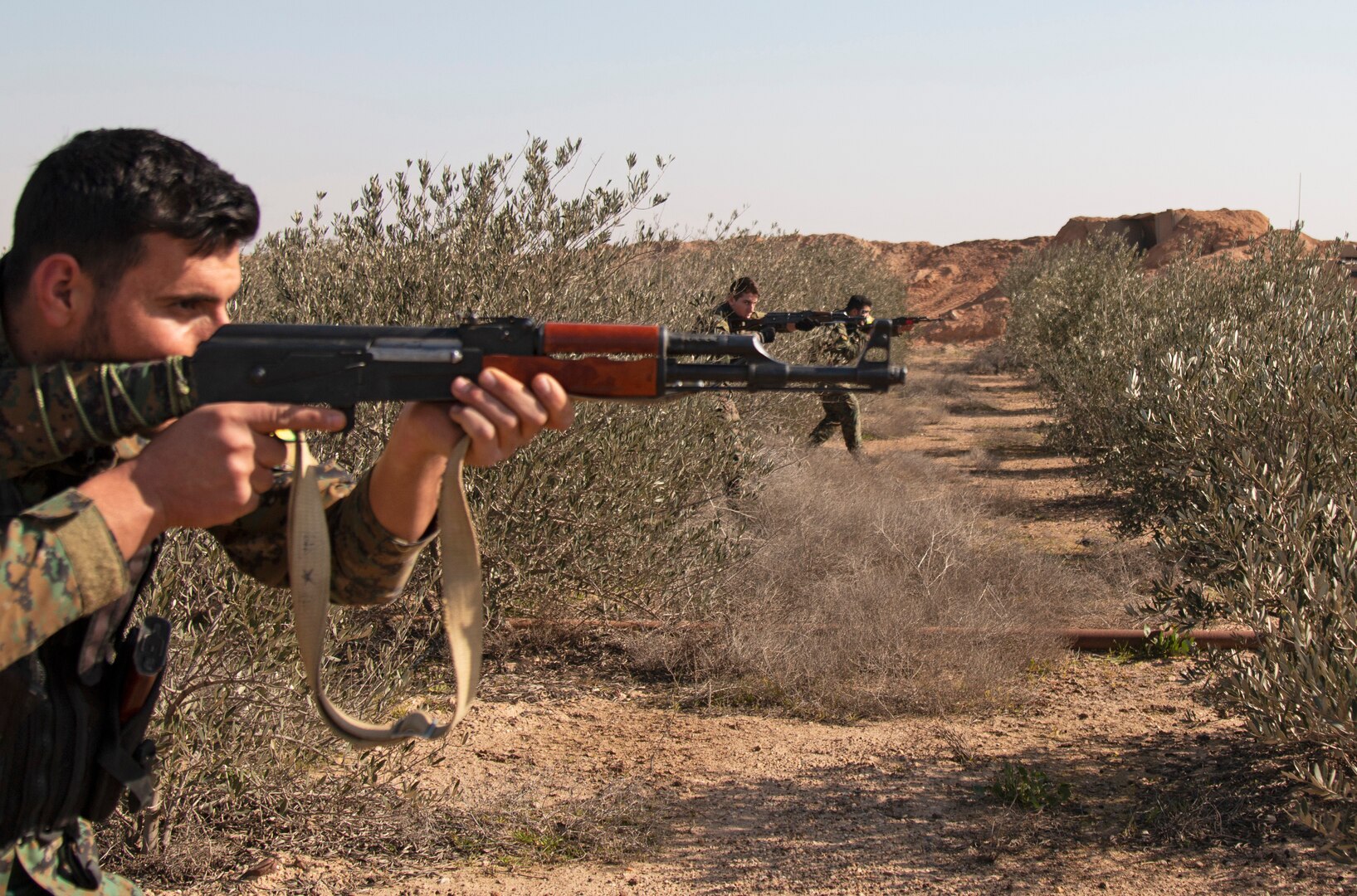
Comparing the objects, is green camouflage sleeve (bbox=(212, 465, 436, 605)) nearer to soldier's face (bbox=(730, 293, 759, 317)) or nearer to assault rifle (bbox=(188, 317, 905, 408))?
assault rifle (bbox=(188, 317, 905, 408))

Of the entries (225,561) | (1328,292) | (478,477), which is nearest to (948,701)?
(478,477)

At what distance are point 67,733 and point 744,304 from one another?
24.3ft

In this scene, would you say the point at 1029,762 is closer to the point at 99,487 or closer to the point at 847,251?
the point at 99,487

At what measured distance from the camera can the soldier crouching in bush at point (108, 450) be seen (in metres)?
1.51

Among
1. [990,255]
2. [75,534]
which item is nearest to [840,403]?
[75,534]

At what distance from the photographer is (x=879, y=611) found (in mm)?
6027

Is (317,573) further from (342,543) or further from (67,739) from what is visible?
(67,739)

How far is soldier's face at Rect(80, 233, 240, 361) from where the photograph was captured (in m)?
1.67

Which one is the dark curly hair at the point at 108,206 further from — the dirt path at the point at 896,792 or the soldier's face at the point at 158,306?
the dirt path at the point at 896,792

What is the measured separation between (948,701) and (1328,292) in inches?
208

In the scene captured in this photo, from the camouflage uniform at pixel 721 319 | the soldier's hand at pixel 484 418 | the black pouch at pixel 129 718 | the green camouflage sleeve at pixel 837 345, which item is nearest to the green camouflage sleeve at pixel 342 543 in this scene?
the soldier's hand at pixel 484 418

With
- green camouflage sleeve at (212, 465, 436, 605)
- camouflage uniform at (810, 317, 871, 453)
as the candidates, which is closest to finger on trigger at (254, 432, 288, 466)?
green camouflage sleeve at (212, 465, 436, 605)

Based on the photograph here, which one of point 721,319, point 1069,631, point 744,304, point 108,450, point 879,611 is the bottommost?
point 1069,631

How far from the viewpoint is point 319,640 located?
1.91 metres
